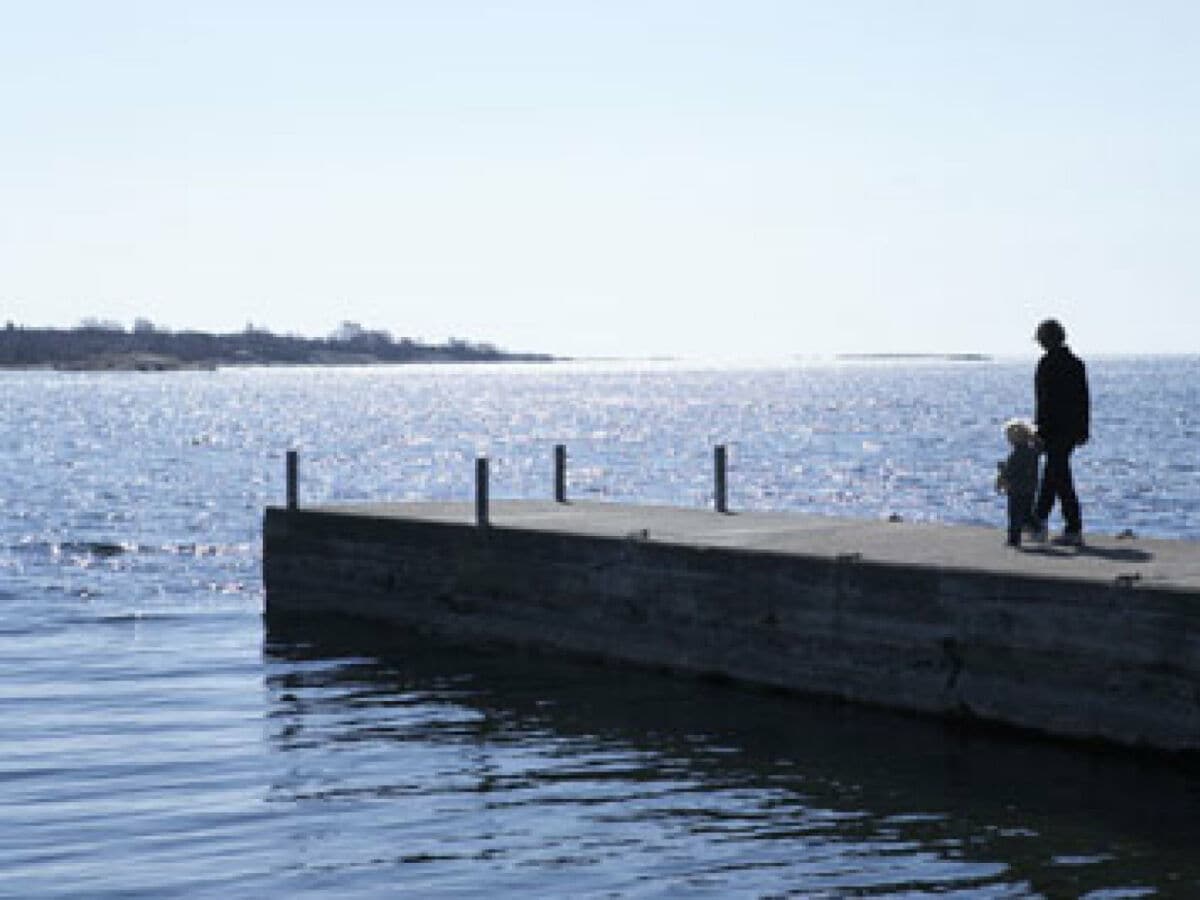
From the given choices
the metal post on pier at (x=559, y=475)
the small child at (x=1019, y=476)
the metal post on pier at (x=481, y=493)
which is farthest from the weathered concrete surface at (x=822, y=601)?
the metal post on pier at (x=559, y=475)

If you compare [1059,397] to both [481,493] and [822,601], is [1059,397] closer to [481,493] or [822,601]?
[822,601]

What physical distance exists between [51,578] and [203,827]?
21.7m

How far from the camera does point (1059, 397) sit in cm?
1905

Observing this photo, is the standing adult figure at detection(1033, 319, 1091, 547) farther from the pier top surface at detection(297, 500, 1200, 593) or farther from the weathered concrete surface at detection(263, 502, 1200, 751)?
the weathered concrete surface at detection(263, 502, 1200, 751)

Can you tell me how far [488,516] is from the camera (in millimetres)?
24469

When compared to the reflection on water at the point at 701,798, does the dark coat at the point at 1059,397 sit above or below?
above

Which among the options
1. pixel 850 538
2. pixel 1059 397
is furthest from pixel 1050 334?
pixel 850 538

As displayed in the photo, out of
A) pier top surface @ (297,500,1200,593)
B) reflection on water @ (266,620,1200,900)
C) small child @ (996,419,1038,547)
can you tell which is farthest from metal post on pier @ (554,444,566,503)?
small child @ (996,419,1038,547)

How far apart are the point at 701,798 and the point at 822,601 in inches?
136

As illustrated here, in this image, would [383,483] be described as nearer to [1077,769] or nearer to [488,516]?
[488,516]

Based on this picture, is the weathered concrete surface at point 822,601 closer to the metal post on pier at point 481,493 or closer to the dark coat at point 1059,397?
the metal post on pier at point 481,493

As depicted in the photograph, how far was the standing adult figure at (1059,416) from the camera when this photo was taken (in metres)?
19.0

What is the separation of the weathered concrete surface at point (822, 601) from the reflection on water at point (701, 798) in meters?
0.37

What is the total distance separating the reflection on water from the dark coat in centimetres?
354
